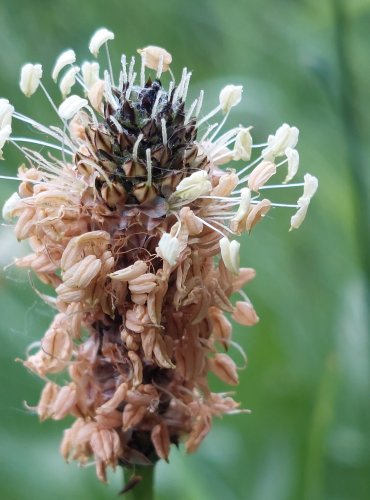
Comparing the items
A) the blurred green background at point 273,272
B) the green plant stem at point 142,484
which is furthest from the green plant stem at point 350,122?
the green plant stem at point 142,484

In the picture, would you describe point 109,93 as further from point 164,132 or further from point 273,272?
point 273,272

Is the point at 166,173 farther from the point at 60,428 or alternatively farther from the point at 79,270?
the point at 60,428

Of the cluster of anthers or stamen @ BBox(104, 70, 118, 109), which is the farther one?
stamen @ BBox(104, 70, 118, 109)

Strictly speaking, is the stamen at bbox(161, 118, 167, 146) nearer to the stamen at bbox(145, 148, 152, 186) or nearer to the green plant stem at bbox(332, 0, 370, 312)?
the stamen at bbox(145, 148, 152, 186)

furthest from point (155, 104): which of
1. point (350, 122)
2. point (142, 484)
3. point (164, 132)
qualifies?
point (350, 122)

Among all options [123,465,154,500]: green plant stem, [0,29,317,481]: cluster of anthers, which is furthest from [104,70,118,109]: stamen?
[123,465,154,500]: green plant stem

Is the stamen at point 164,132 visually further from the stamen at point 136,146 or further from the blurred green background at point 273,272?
the blurred green background at point 273,272
